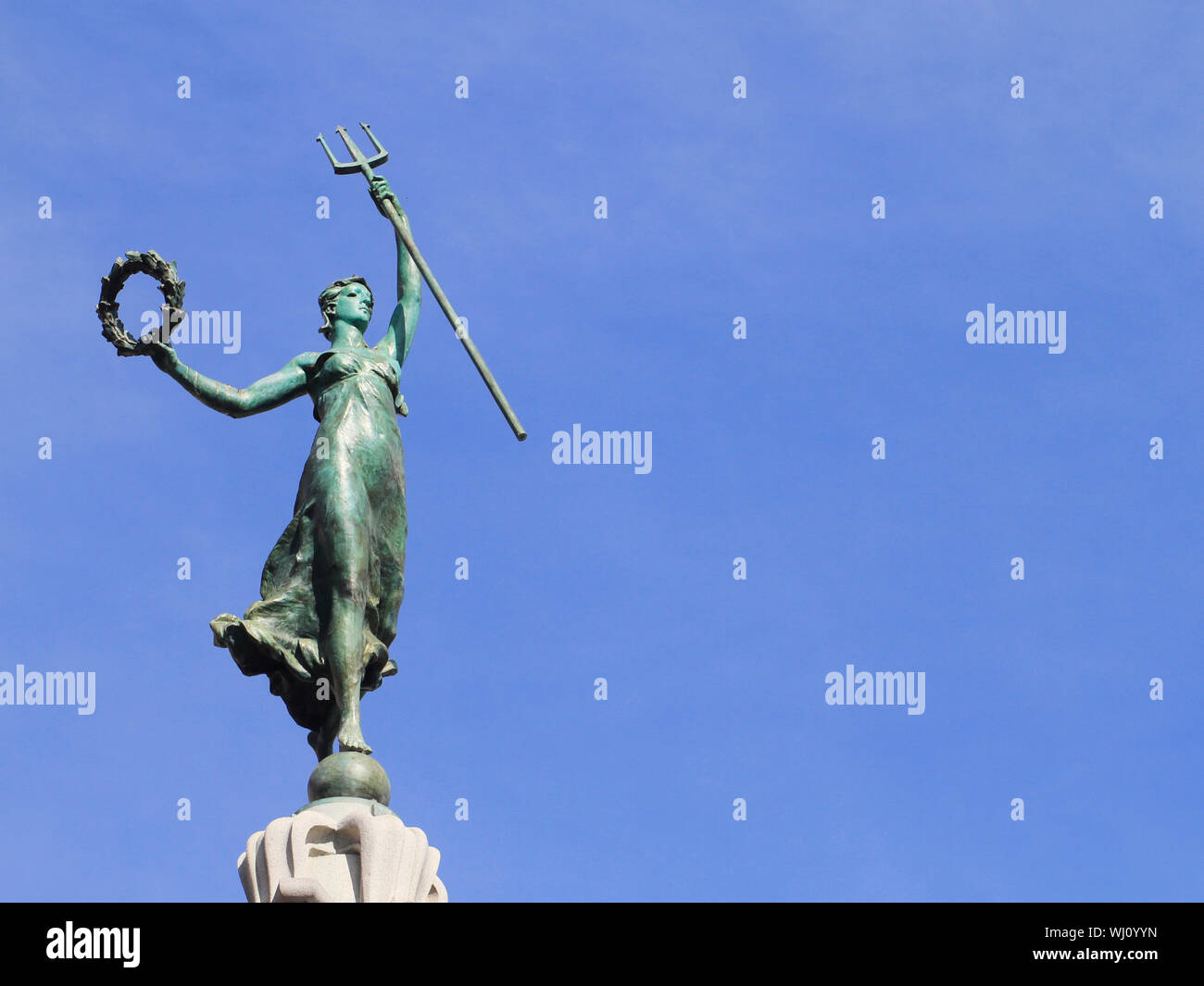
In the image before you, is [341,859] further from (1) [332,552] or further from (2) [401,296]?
(2) [401,296]

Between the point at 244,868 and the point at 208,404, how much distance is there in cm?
381

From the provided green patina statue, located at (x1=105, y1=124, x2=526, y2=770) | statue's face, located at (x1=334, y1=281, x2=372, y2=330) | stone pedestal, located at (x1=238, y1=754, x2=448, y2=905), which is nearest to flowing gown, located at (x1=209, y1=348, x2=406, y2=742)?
green patina statue, located at (x1=105, y1=124, x2=526, y2=770)

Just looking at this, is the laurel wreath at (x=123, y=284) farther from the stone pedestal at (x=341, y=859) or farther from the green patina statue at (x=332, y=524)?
the stone pedestal at (x=341, y=859)

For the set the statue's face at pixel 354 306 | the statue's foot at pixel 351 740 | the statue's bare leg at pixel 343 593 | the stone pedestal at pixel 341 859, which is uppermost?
the statue's face at pixel 354 306

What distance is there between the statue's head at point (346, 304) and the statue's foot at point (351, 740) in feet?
11.6

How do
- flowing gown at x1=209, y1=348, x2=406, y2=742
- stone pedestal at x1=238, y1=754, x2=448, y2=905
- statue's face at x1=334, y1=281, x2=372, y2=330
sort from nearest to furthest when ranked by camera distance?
1. stone pedestal at x1=238, y1=754, x2=448, y2=905
2. flowing gown at x1=209, y1=348, x2=406, y2=742
3. statue's face at x1=334, y1=281, x2=372, y2=330

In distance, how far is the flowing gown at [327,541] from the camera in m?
16.9

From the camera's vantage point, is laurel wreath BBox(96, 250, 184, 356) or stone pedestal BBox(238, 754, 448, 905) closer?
stone pedestal BBox(238, 754, 448, 905)

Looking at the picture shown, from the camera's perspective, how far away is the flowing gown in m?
16.9

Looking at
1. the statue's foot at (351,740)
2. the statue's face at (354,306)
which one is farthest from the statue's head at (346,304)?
the statue's foot at (351,740)

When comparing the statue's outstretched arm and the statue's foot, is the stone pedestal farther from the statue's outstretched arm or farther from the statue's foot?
the statue's outstretched arm
